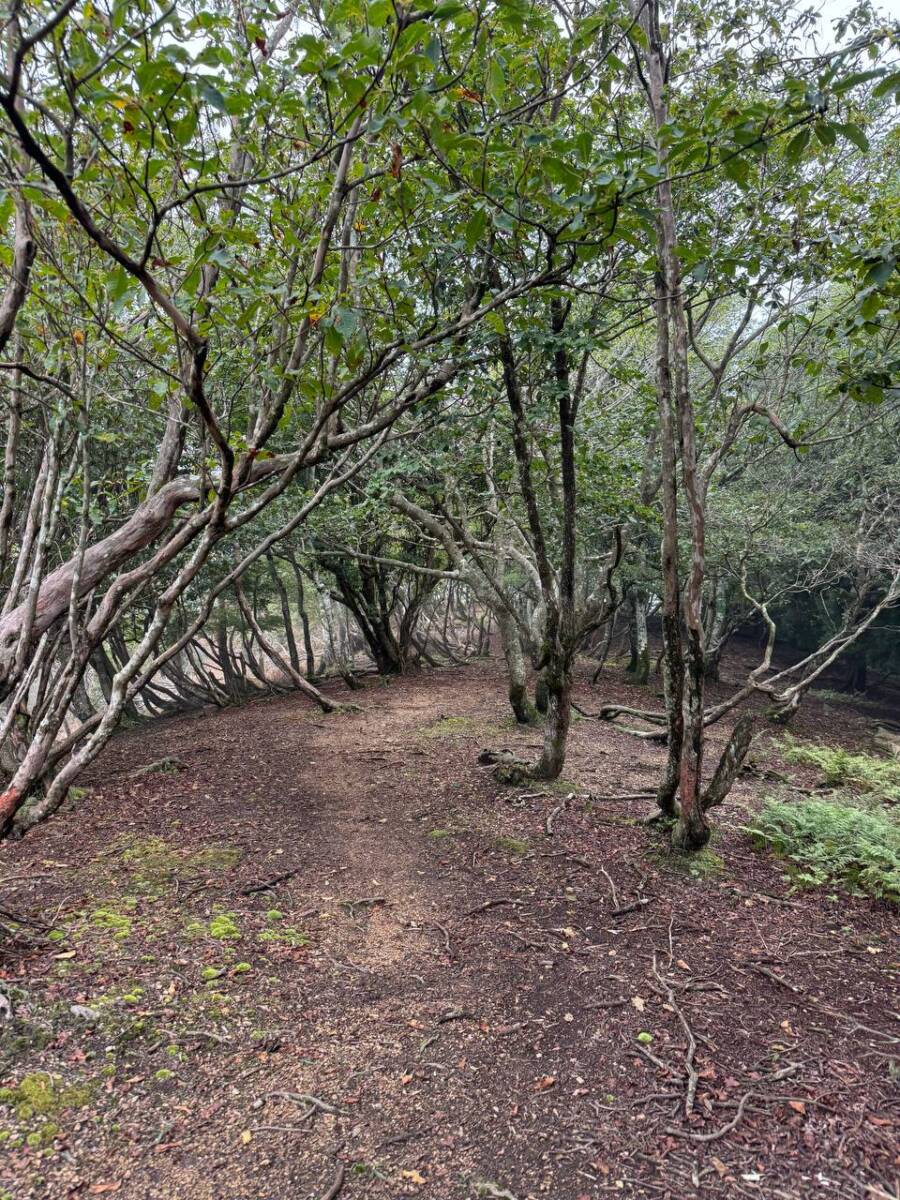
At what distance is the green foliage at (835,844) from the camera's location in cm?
496

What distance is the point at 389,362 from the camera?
3.40 metres

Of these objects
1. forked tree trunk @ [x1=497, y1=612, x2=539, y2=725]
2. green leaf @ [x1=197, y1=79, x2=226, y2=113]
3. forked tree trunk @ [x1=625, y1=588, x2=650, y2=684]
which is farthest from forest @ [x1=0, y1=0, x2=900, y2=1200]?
forked tree trunk @ [x1=625, y1=588, x2=650, y2=684]

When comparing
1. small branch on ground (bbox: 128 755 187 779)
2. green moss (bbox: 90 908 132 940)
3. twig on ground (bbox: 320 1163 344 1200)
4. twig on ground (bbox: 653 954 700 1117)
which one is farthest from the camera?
small branch on ground (bbox: 128 755 187 779)

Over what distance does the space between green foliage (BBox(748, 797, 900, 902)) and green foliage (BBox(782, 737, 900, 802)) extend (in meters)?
2.68

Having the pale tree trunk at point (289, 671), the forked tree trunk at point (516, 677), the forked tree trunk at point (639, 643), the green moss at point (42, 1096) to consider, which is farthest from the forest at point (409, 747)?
the forked tree trunk at point (639, 643)

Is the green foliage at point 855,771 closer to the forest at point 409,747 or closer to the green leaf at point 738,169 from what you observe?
the forest at point 409,747

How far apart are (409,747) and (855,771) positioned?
6.41m

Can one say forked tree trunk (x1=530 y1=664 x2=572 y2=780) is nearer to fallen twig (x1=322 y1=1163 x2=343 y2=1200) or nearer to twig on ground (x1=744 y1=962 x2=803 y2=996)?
twig on ground (x1=744 y1=962 x2=803 y2=996)

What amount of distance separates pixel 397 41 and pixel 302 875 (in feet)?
17.6

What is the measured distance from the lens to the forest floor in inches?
101

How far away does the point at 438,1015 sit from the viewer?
11.7ft

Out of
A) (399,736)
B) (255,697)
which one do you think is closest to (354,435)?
(399,736)

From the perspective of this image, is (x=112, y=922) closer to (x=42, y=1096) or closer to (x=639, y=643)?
(x=42, y=1096)

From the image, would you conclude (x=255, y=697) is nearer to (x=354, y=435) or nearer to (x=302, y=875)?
(x=302, y=875)
